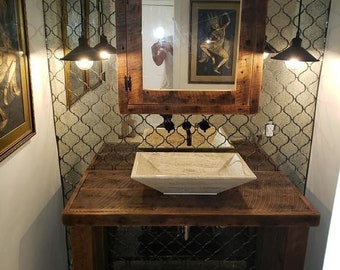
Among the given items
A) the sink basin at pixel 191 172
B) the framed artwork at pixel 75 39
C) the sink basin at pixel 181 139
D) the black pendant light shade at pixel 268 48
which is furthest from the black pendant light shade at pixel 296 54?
the framed artwork at pixel 75 39

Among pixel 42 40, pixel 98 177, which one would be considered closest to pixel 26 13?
pixel 42 40

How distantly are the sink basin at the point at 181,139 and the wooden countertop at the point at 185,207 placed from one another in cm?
36

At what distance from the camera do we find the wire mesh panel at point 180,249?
72.2 inches

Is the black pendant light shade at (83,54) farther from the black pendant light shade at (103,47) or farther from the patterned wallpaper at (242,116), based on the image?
the patterned wallpaper at (242,116)

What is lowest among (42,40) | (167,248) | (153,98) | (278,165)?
(167,248)

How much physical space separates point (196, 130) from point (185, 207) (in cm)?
55

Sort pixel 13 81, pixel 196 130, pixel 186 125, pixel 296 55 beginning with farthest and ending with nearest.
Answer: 1. pixel 196 130
2. pixel 186 125
3. pixel 296 55
4. pixel 13 81

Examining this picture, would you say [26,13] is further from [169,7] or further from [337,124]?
[337,124]

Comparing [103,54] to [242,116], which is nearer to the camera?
[103,54]

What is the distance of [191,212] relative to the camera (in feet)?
3.84

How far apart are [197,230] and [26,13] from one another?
135 centimetres

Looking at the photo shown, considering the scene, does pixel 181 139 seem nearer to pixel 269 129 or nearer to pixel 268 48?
pixel 269 129

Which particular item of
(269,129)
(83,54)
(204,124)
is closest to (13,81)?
(83,54)

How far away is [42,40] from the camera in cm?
144
